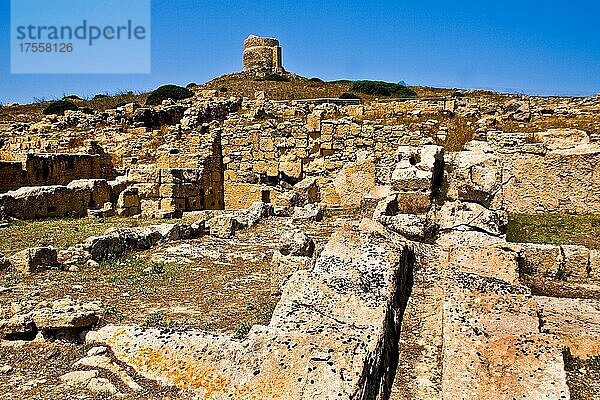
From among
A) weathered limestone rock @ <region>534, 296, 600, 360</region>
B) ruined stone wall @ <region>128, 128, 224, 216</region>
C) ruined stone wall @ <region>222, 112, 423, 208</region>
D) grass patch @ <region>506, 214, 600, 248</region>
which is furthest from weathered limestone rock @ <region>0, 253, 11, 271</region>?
ruined stone wall @ <region>222, 112, 423, 208</region>

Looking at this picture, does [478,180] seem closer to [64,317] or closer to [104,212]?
[64,317]

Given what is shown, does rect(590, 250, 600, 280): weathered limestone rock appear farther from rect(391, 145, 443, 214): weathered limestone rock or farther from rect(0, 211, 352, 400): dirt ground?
rect(0, 211, 352, 400): dirt ground

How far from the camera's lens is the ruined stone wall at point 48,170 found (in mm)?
15727

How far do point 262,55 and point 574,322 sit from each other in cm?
4512

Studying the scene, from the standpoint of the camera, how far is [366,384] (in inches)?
145

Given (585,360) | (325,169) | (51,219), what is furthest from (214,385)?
(325,169)

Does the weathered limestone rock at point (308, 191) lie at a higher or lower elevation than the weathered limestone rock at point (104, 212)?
higher

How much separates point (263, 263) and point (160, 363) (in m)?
4.62

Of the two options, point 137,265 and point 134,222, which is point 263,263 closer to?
point 137,265

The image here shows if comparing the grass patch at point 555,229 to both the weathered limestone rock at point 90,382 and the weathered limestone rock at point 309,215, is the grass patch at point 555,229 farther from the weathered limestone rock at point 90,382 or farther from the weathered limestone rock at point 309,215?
the weathered limestone rock at point 90,382

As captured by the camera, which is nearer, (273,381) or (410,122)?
(273,381)

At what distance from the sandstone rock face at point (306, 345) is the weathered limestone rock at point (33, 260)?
12.1 ft

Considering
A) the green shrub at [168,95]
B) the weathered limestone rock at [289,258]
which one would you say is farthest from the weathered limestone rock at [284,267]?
the green shrub at [168,95]

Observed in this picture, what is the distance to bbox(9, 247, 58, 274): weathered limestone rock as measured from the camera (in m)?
8.08
